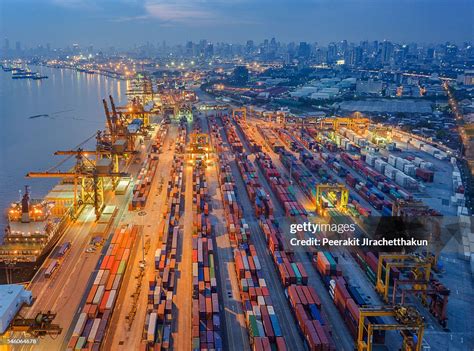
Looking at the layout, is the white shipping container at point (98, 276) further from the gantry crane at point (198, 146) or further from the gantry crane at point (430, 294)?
the gantry crane at point (198, 146)

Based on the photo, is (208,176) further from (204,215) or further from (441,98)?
(441,98)

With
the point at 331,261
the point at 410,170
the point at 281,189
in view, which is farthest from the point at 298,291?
the point at 410,170

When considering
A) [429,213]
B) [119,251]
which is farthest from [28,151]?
[429,213]

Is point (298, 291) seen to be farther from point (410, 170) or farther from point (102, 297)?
point (410, 170)

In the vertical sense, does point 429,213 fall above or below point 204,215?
above

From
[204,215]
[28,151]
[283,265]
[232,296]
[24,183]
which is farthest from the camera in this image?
[28,151]

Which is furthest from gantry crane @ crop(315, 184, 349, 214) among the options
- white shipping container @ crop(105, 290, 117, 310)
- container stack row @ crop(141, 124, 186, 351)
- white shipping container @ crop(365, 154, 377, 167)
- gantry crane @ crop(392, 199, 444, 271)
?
white shipping container @ crop(105, 290, 117, 310)

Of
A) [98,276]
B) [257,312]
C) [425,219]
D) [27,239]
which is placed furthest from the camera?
[425,219]

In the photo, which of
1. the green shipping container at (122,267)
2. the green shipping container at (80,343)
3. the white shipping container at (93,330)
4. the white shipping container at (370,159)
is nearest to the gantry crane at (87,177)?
the green shipping container at (122,267)
